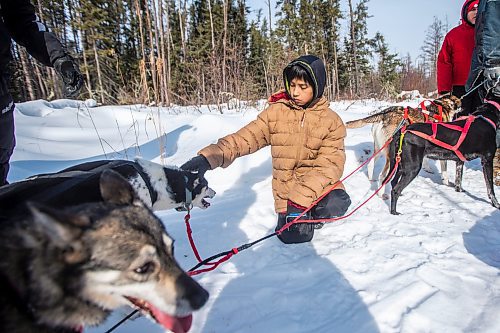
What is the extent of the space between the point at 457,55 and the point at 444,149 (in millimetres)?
1825

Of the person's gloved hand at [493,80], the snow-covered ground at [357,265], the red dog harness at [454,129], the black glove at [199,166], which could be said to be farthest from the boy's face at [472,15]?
the black glove at [199,166]

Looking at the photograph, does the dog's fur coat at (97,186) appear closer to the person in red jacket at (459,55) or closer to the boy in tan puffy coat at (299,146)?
the boy in tan puffy coat at (299,146)

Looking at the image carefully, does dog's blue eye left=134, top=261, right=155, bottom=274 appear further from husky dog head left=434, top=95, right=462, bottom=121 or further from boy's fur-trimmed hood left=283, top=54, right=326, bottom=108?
husky dog head left=434, top=95, right=462, bottom=121

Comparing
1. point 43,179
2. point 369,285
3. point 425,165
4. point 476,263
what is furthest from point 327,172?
point 425,165

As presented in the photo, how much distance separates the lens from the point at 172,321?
1.17 metres

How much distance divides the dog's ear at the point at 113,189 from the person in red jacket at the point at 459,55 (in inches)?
184

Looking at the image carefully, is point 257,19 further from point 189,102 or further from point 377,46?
point 189,102

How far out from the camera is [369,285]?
183cm

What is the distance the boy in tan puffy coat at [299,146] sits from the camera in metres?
2.46

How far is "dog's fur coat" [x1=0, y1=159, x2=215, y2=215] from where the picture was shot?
1.23 meters

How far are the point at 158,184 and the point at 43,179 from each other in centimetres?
70

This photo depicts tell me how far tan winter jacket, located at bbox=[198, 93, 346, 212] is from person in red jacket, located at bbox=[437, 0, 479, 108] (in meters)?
2.77

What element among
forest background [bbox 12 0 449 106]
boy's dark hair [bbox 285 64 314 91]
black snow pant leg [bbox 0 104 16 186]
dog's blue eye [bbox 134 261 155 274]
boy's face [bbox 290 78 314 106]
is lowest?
dog's blue eye [bbox 134 261 155 274]

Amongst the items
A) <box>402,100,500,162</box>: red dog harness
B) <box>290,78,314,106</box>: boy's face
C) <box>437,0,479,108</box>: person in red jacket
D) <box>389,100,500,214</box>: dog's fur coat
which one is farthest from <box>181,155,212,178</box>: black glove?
<box>437,0,479,108</box>: person in red jacket
